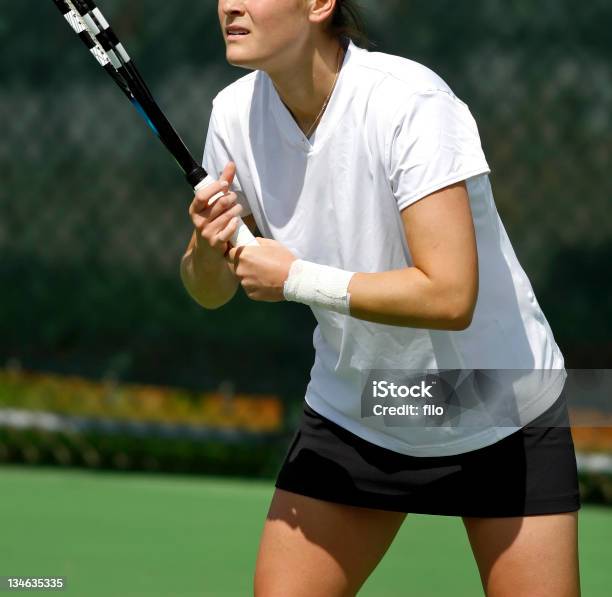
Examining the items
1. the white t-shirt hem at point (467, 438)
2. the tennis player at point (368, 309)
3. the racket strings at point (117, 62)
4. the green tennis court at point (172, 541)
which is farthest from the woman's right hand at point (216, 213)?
the green tennis court at point (172, 541)

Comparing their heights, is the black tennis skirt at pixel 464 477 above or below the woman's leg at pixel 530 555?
above

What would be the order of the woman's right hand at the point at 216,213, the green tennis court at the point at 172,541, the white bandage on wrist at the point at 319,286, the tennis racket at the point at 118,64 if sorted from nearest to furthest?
the white bandage on wrist at the point at 319,286 < the woman's right hand at the point at 216,213 < the tennis racket at the point at 118,64 < the green tennis court at the point at 172,541

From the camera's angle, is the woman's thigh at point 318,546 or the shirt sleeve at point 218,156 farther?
the shirt sleeve at point 218,156

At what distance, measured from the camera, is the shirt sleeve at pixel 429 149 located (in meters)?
2.36

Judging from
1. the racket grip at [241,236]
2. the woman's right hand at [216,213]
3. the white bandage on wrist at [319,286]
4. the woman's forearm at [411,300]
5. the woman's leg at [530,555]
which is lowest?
the woman's leg at [530,555]

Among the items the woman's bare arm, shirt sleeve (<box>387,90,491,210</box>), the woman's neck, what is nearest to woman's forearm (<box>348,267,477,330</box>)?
the woman's bare arm

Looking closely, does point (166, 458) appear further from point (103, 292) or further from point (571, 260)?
point (571, 260)

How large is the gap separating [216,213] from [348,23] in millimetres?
471

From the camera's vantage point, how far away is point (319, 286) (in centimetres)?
245

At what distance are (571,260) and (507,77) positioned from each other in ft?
2.34

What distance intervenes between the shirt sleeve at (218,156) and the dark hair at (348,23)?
0.96 ft

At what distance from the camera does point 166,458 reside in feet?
18.5

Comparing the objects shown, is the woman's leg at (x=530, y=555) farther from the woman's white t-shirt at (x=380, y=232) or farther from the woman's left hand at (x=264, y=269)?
the woman's left hand at (x=264, y=269)

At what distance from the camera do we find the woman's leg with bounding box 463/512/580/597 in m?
2.52
